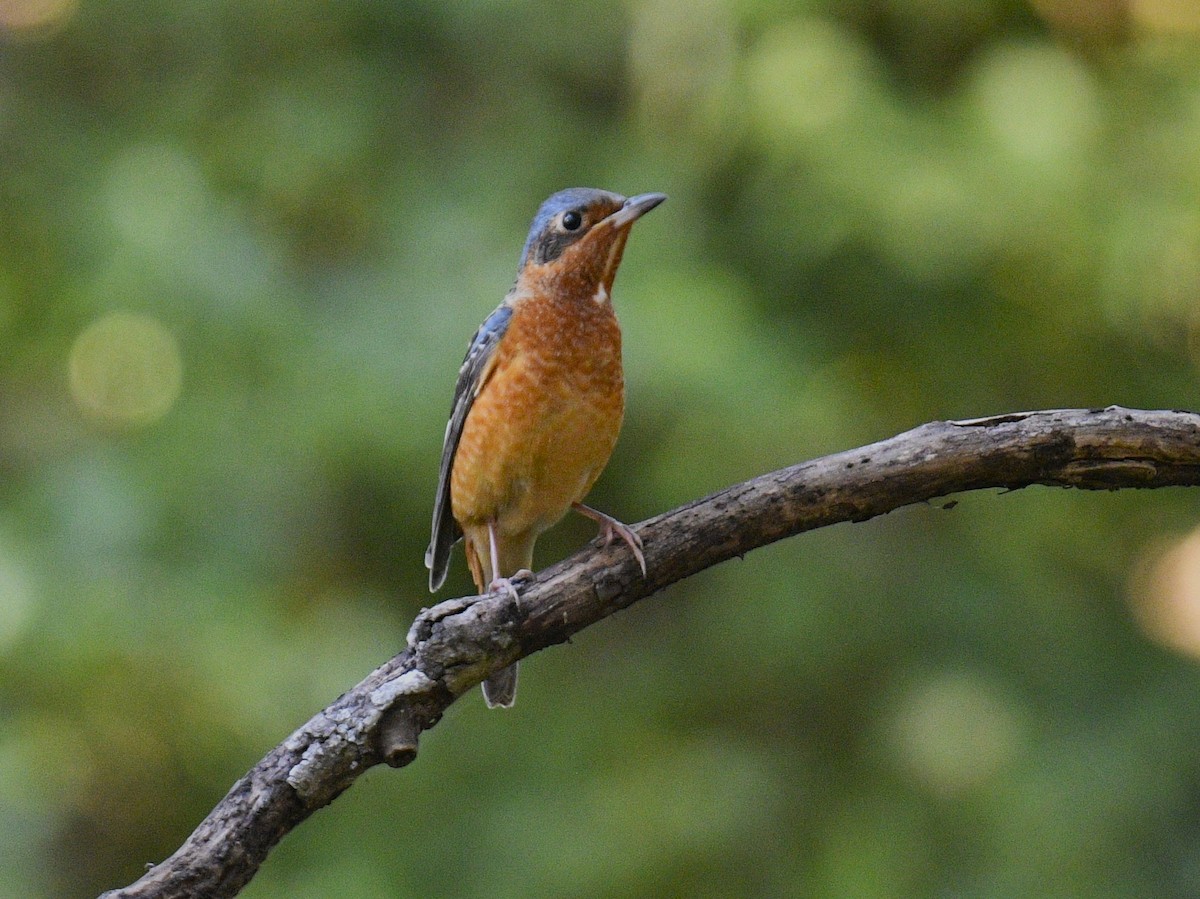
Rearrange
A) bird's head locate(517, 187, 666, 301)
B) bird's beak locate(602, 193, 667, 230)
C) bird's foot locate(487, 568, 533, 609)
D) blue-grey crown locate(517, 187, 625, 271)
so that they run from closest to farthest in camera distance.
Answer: bird's foot locate(487, 568, 533, 609) → bird's beak locate(602, 193, 667, 230) → bird's head locate(517, 187, 666, 301) → blue-grey crown locate(517, 187, 625, 271)

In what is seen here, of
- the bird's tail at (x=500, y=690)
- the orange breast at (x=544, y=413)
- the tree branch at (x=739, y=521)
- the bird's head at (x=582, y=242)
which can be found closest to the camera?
the tree branch at (x=739, y=521)

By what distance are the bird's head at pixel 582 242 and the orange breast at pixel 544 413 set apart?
11cm

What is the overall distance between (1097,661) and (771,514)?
4710mm

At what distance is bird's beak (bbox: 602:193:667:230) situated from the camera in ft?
16.4

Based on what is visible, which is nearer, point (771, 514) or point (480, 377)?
point (771, 514)

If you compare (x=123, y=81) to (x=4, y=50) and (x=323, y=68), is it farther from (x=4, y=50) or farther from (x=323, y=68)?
(x=323, y=68)

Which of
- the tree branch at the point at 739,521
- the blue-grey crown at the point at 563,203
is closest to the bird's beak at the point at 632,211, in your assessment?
the blue-grey crown at the point at 563,203

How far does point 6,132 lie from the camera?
25.5 feet

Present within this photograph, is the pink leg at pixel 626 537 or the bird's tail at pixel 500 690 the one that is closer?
the pink leg at pixel 626 537

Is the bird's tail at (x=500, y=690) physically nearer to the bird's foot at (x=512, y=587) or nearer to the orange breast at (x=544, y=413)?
the orange breast at (x=544, y=413)

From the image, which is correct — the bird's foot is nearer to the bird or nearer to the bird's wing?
the bird

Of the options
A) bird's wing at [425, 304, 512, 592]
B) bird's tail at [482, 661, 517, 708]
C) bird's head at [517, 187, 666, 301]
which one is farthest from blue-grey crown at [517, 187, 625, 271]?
bird's tail at [482, 661, 517, 708]

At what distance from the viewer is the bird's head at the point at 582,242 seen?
5094 millimetres

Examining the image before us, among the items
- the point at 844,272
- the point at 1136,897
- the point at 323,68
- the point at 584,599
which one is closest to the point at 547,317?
the point at 584,599
